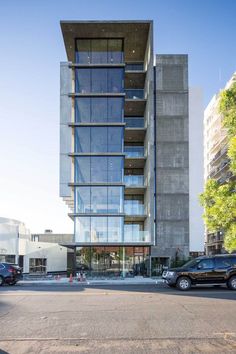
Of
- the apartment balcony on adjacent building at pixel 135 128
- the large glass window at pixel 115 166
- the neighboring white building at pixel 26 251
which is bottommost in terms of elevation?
the neighboring white building at pixel 26 251

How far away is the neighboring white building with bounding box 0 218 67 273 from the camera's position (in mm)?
41719

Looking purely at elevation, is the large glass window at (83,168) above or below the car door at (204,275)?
above

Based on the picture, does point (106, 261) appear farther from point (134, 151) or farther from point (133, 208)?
point (134, 151)

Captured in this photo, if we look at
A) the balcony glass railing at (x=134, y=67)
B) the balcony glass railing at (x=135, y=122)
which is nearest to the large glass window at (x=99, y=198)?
the balcony glass railing at (x=135, y=122)

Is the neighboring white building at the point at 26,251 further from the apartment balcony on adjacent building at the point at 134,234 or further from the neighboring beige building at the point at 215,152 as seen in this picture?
the neighboring beige building at the point at 215,152

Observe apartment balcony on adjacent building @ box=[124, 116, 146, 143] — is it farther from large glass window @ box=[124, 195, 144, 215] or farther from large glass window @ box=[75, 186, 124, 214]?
large glass window @ box=[75, 186, 124, 214]

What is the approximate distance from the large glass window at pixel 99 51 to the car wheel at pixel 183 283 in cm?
2257

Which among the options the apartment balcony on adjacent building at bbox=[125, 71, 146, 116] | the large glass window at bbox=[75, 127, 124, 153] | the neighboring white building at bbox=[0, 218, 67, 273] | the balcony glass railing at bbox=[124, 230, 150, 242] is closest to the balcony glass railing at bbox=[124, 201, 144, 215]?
the balcony glass railing at bbox=[124, 230, 150, 242]

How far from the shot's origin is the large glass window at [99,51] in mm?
38094

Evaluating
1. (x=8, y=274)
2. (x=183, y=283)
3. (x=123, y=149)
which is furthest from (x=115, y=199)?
(x=183, y=283)

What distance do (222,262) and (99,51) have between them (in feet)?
78.4

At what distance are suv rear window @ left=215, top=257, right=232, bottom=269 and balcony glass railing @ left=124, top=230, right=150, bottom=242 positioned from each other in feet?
44.3

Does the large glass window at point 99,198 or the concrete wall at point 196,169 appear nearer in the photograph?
the large glass window at point 99,198

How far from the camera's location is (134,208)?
3788 cm
